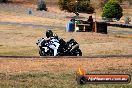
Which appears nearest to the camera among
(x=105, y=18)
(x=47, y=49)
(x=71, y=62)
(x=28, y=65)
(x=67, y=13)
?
(x=28, y=65)

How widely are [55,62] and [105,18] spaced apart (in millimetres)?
63798

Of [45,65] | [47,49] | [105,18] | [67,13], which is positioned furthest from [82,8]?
[45,65]

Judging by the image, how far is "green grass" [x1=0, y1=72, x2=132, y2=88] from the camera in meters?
12.7

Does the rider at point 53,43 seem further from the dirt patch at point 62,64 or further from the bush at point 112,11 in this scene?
the bush at point 112,11

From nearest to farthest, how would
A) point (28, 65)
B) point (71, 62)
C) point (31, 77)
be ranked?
1. point (31, 77)
2. point (28, 65)
3. point (71, 62)

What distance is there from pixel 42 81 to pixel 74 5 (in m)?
77.1

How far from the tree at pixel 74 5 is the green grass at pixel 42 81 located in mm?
74137

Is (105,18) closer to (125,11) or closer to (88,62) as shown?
(125,11)

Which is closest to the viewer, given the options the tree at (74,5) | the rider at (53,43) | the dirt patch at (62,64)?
the dirt patch at (62,64)

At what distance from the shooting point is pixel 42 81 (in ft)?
44.8

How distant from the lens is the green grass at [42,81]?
12734 mm

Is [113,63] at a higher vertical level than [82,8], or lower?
higher

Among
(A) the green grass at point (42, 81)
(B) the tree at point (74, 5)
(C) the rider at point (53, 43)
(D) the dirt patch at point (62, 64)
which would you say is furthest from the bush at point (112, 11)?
(A) the green grass at point (42, 81)

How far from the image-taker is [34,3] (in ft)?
370
